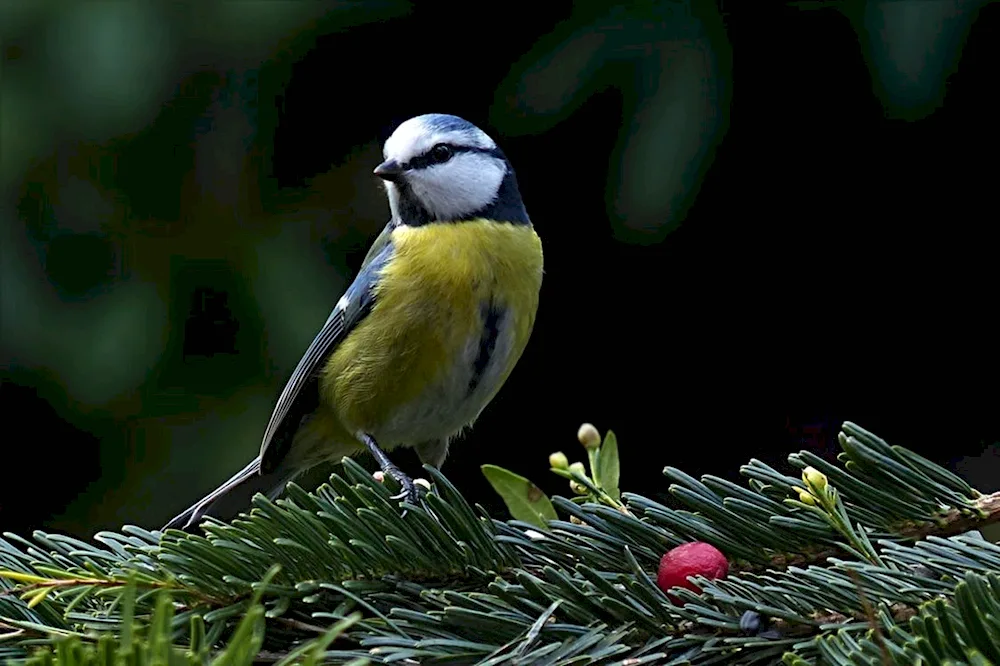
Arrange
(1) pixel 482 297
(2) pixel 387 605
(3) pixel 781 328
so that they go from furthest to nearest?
1. (3) pixel 781 328
2. (1) pixel 482 297
3. (2) pixel 387 605

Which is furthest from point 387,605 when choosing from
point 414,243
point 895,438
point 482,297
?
point 895,438

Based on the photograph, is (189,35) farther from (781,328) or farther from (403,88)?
(781,328)

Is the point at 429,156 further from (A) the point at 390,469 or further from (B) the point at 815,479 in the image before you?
(B) the point at 815,479

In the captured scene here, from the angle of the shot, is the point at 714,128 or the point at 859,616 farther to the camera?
the point at 714,128

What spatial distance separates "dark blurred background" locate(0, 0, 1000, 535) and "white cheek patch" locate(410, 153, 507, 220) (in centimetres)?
10

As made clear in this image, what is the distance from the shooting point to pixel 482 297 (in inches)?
60.6

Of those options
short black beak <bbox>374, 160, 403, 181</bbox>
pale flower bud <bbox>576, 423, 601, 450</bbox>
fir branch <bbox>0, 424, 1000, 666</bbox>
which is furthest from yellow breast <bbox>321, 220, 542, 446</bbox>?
fir branch <bbox>0, 424, 1000, 666</bbox>

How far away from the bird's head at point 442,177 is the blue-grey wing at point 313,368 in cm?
7

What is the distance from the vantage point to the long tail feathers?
1.62 metres

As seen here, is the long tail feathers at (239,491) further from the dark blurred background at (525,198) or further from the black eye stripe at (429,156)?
the black eye stripe at (429,156)

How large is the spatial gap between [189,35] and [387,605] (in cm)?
119

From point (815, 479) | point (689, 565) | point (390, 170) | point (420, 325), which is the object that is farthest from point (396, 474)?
point (815, 479)

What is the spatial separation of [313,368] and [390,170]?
288mm

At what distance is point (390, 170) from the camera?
1694mm
